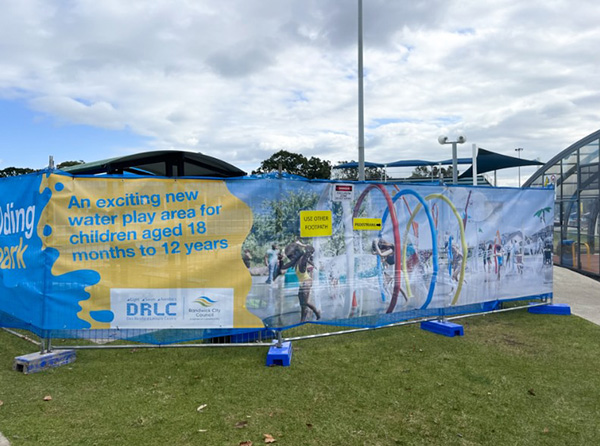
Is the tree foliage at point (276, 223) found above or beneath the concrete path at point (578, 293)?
above

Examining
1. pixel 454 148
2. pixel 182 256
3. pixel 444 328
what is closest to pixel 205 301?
pixel 182 256

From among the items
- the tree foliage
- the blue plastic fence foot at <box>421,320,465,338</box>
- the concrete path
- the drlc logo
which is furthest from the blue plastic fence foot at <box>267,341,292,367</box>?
the concrete path

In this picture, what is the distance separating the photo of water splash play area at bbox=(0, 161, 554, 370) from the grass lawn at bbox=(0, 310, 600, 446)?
1.53 feet

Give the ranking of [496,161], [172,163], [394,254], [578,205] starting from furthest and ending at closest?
[496,161] → [578,205] → [172,163] → [394,254]

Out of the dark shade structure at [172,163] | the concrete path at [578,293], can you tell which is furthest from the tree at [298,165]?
the dark shade structure at [172,163]

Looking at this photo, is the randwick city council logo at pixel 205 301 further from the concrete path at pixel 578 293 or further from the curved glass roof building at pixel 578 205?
the curved glass roof building at pixel 578 205

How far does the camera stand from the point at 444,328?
6.47 m

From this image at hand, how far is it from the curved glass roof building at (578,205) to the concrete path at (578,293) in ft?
2.39

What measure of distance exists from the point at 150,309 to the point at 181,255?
756mm

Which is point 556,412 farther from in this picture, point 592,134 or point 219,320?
point 592,134

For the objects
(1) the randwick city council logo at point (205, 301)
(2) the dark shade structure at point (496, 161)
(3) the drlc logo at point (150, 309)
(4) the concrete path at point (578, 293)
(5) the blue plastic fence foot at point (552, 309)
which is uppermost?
(2) the dark shade structure at point (496, 161)

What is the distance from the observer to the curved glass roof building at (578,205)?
499 inches

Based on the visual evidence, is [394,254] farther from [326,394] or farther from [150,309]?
[150,309]

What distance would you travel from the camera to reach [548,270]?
8.05m
